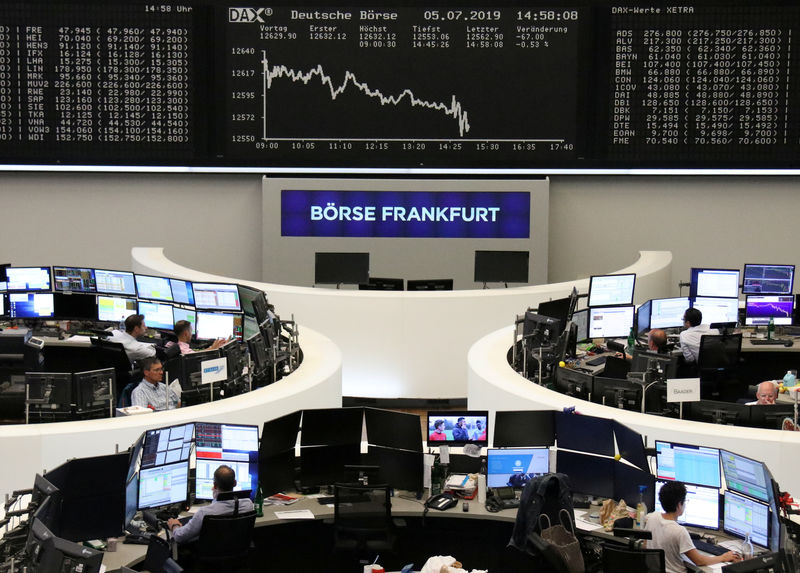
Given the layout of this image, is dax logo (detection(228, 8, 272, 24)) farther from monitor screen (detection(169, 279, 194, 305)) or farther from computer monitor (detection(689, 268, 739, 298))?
computer monitor (detection(689, 268, 739, 298))

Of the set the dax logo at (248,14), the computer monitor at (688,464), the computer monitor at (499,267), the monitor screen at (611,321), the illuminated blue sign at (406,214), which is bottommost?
the computer monitor at (688,464)

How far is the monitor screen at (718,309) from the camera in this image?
36.1ft

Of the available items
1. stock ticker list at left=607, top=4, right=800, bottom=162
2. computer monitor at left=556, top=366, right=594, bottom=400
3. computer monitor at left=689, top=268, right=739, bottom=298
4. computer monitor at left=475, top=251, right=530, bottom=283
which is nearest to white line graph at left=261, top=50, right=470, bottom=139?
computer monitor at left=475, top=251, right=530, bottom=283

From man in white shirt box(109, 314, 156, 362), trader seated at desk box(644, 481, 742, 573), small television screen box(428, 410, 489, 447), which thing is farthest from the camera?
man in white shirt box(109, 314, 156, 362)

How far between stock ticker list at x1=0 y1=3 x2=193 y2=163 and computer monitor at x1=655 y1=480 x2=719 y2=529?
26.2 ft

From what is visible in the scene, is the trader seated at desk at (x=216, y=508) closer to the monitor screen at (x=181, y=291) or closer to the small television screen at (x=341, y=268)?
the monitor screen at (x=181, y=291)

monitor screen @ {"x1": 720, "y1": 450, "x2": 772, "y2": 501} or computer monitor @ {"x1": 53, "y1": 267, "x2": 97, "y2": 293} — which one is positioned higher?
computer monitor @ {"x1": 53, "y1": 267, "x2": 97, "y2": 293}

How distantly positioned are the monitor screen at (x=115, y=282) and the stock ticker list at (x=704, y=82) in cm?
549

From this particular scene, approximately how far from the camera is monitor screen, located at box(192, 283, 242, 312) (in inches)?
388

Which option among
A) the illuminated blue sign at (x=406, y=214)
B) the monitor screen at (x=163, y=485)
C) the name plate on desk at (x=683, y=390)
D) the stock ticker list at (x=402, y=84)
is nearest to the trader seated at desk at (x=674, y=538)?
the name plate on desk at (x=683, y=390)

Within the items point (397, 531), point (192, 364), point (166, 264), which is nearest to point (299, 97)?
point (166, 264)

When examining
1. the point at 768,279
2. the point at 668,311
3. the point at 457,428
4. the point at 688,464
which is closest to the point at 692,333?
the point at 668,311

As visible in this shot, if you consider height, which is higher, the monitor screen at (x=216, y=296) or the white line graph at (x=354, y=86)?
the white line graph at (x=354, y=86)

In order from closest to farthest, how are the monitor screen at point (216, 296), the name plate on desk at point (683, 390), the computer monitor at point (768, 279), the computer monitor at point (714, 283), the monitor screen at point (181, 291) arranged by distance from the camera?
1. the name plate on desk at point (683, 390)
2. the monitor screen at point (216, 296)
3. the monitor screen at point (181, 291)
4. the computer monitor at point (714, 283)
5. the computer monitor at point (768, 279)
